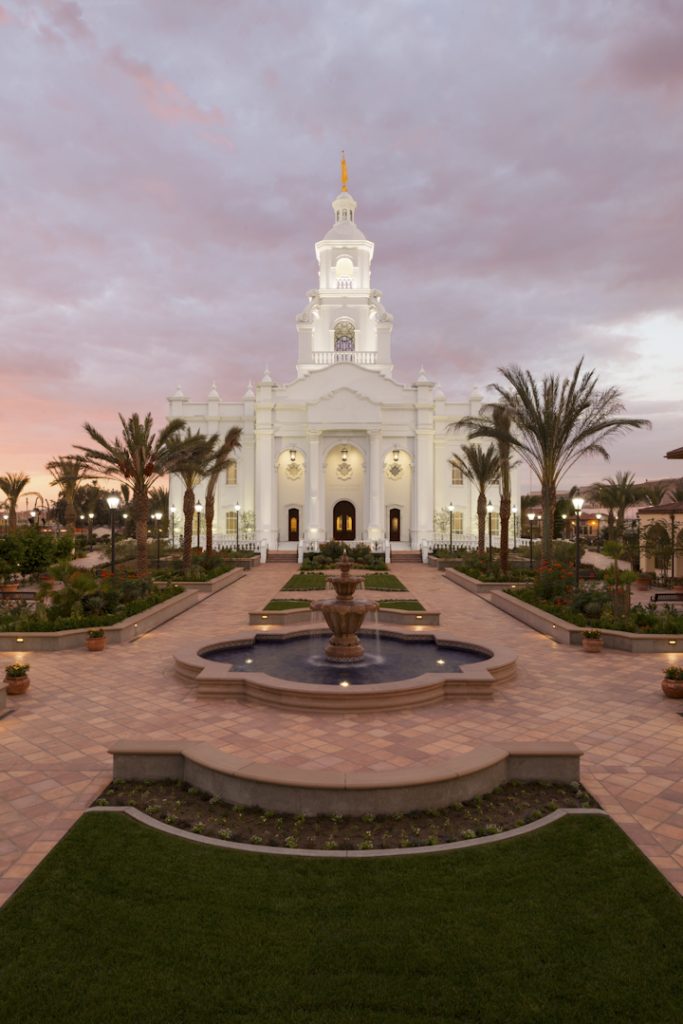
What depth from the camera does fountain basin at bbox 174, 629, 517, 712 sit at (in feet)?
28.3

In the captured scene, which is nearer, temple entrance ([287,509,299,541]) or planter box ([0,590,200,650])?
planter box ([0,590,200,650])

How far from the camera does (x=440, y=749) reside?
7.29 m

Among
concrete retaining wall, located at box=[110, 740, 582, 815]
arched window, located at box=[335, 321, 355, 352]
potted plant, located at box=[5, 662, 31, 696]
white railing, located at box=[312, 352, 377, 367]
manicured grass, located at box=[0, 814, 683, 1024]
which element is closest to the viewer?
manicured grass, located at box=[0, 814, 683, 1024]

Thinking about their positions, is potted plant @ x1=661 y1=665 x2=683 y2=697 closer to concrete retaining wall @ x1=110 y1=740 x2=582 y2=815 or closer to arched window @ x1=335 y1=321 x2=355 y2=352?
concrete retaining wall @ x1=110 y1=740 x2=582 y2=815

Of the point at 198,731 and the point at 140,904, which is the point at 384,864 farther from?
the point at 198,731

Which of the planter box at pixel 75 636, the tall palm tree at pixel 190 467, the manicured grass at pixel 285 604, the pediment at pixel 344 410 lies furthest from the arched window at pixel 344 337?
the planter box at pixel 75 636

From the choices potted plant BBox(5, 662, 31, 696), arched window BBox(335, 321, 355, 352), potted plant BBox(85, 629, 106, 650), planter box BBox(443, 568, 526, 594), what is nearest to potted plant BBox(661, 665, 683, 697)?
potted plant BBox(5, 662, 31, 696)

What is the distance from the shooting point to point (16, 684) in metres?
9.49

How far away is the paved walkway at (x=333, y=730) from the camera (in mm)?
5762

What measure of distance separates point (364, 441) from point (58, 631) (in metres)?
30.3

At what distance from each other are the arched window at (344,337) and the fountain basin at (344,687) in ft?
130

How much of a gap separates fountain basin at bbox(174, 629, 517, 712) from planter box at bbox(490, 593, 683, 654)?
9.44ft

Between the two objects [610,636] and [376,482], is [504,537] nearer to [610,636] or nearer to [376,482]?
[610,636]

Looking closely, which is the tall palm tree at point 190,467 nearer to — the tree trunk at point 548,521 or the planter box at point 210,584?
the planter box at point 210,584
